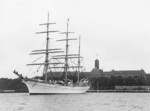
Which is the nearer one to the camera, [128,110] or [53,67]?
[128,110]

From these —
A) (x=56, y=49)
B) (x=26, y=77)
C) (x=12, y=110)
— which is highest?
(x=56, y=49)

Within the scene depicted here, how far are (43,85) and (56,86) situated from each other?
20.2 ft

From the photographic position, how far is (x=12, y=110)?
52.7 metres

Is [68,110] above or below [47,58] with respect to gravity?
below

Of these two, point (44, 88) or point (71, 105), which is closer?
point (71, 105)

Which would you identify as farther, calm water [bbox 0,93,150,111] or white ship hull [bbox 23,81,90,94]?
white ship hull [bbox 23,81,90,94]

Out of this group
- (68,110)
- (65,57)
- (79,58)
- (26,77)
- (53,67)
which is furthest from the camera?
(79,58)

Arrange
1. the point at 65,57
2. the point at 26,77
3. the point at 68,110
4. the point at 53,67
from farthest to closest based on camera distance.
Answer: the point at 65,57 → the point at 53,67 → the point at 26,77 → the point at 68,110

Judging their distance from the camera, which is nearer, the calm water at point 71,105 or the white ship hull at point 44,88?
the calm water at point 71,105

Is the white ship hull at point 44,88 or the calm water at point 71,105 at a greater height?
the white ship hull at point 44,88

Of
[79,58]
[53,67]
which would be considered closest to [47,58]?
[53,67]

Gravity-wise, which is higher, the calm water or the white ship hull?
the white ship hull

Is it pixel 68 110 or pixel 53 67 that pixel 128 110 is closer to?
pixel 68 110

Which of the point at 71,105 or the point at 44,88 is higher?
the point at 44,88
